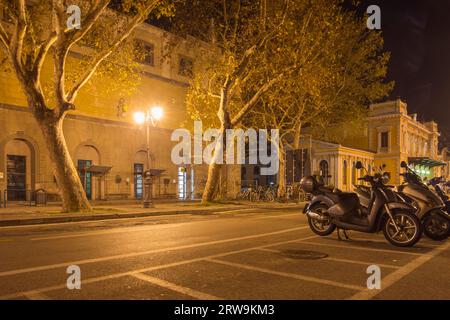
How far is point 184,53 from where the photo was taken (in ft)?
109

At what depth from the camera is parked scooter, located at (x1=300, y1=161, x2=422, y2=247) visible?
314 inches

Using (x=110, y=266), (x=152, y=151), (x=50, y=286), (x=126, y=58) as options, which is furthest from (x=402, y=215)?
(x=152, y=151)

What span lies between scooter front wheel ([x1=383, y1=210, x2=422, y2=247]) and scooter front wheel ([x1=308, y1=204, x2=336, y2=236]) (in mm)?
1385

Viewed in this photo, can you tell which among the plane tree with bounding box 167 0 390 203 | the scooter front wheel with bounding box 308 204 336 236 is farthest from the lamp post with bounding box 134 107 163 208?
the scooter front wheel with bounding box 308 204 336 236

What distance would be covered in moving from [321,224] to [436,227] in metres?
2.55

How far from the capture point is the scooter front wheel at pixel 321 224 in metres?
9.40

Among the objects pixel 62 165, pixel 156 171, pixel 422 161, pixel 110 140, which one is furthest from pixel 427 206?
pixel 422 161

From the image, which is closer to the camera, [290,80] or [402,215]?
[402,215]

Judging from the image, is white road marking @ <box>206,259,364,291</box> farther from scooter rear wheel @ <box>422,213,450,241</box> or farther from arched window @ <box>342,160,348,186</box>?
arched window @ <box>342,160,348,186</box>

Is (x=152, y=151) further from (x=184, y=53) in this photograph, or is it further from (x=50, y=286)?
(x=50, y=286)

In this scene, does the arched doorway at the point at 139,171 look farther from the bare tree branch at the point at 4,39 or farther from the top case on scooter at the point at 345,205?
the top case on scooter at the point at 345,205

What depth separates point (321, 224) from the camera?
9672 mm
